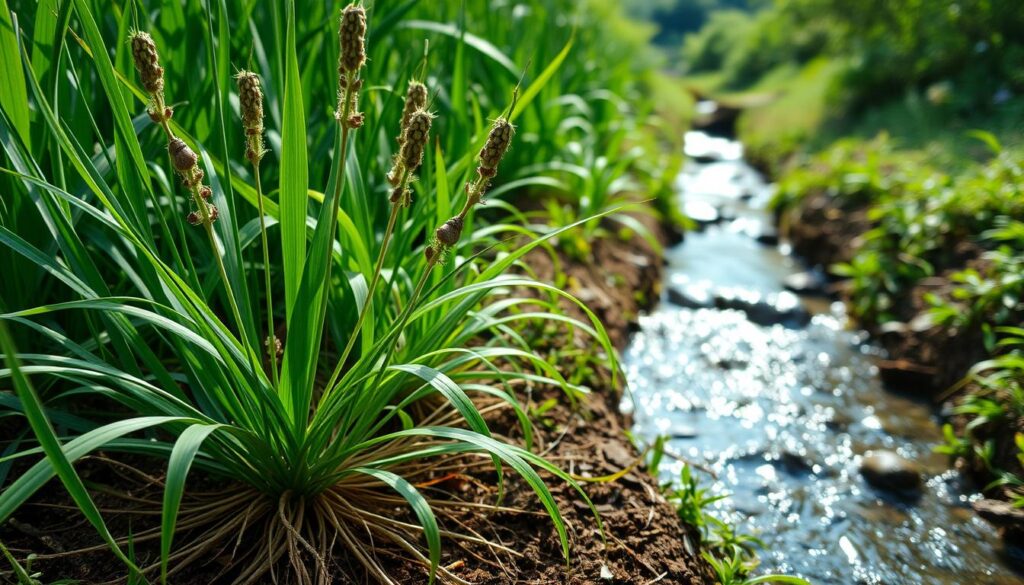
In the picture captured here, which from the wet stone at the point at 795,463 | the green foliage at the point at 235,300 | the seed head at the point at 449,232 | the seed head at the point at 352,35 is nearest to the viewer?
the seed head at the point at 352,35

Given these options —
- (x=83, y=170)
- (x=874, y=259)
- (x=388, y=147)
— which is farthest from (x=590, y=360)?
(x=874, y=259)

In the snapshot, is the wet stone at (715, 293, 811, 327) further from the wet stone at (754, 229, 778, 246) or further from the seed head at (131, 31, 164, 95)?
the seed head at (131, 31, 164, 95)

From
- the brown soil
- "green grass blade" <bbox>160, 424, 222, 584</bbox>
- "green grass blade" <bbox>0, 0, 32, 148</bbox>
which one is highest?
"green grass blade" <bbox>0, 0, 32, 148</bbox>

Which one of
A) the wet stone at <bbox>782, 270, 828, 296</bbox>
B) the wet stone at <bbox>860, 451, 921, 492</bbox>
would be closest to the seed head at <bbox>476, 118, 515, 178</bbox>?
the wet stone at <bbox>860, 451, 921, 492</bbox>

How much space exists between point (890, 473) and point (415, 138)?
2202mm

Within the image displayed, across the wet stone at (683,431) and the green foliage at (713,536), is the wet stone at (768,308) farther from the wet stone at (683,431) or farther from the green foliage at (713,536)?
the green foliage at (713,536)

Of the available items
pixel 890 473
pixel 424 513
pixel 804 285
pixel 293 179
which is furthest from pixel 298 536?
pixel 804 285

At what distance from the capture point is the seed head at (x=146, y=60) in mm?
995

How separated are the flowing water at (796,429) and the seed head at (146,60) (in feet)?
4.82

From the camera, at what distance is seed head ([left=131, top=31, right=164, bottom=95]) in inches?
39.2

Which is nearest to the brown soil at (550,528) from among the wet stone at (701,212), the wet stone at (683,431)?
the wet stone at (683,431)

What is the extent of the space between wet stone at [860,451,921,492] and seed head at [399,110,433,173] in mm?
2153

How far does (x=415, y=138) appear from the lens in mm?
995

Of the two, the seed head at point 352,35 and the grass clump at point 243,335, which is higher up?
the seed head at point 352,35
